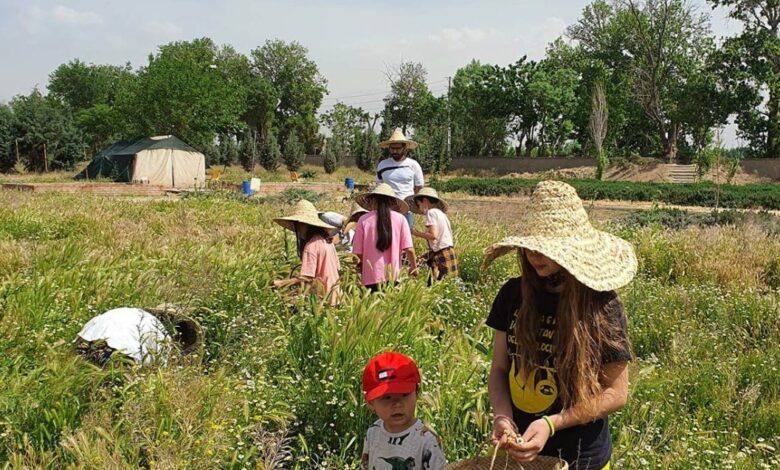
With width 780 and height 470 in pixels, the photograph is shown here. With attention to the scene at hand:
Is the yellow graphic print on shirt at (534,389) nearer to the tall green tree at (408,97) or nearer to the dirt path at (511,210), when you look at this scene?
the dirt path at (511,210)

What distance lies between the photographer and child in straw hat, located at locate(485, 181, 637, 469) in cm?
211

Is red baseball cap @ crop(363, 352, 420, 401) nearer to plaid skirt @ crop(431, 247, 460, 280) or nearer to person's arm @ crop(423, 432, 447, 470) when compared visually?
person's arm @ crop(423, 432, 447, 470)

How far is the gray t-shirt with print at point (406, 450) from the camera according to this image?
2635 millimetres

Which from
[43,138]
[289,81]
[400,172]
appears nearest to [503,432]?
[400,172]

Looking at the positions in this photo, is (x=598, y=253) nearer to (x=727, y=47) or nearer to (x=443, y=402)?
(x=443, y=402)

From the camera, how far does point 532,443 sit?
2.05 meters

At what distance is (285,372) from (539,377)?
187 cm

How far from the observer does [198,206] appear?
1281 centimetres

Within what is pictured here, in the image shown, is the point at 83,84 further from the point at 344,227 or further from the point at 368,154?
the point at 344,227

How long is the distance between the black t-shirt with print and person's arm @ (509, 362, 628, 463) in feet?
0.20

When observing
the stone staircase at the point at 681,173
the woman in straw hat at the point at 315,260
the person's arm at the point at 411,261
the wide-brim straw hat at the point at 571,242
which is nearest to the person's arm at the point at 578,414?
the wide-brim straw hat at the point at 571,242

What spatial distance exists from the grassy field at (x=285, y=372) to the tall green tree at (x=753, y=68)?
1632 inches

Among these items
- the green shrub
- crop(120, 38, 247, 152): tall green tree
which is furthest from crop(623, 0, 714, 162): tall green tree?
crop(120, 38, 247, 152): tall green tree

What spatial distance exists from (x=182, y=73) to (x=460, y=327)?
41805mm
